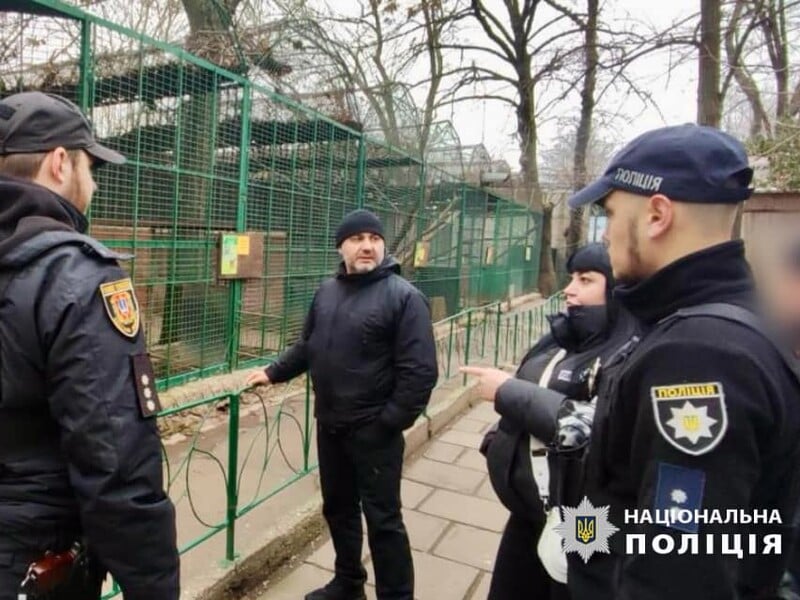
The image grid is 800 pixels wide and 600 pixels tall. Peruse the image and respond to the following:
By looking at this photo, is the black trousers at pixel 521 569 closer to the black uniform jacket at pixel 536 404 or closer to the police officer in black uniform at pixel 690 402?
the black uniform jacket at pixel 536 404

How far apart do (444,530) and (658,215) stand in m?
2.85

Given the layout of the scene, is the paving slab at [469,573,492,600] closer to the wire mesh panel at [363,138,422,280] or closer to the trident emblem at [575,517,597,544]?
the trident emblem at [575,517,597,544]

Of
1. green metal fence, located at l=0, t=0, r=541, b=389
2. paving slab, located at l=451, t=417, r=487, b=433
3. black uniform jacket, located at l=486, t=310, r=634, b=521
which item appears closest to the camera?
black uniform jacket, located at l=486, t=310, r=634, b=521

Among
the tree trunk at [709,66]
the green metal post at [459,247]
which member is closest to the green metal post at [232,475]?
the tree trunk at [709,66]

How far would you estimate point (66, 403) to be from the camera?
1.27 metres

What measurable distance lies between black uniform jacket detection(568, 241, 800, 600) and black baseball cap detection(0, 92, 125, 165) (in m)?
1.42

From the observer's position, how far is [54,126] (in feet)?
4.58

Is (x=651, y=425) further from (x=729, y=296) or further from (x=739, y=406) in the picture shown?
(x=729, y=296)

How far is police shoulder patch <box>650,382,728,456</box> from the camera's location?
3.23 feet

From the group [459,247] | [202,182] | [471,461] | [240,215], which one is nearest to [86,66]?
[202,182]

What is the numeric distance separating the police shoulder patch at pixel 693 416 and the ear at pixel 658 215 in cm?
35

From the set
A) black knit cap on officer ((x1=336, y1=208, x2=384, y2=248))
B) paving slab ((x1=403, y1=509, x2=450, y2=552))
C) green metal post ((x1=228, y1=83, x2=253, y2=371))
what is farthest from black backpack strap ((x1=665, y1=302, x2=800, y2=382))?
green metal post ((x1=228, y1=83, x2=253, y2=371))

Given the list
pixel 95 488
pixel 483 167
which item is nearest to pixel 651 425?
pixel 95 488

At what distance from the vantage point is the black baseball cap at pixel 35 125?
1.37m
